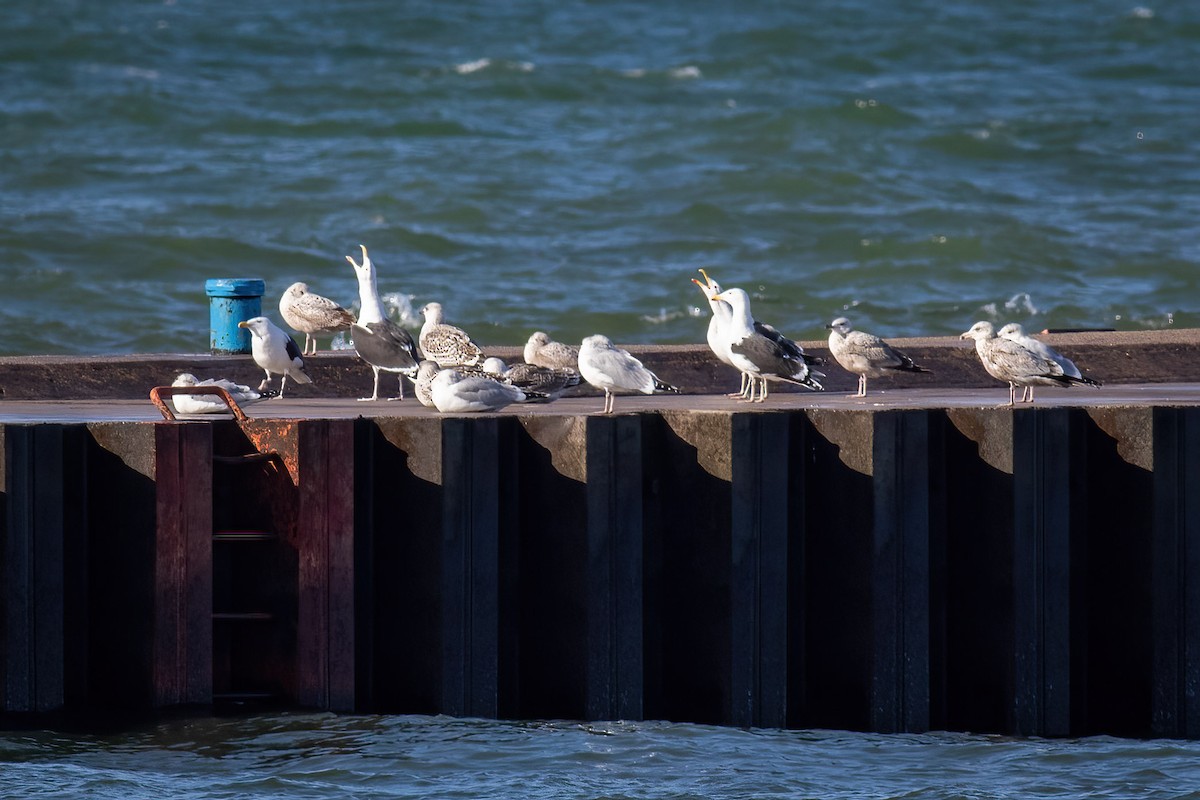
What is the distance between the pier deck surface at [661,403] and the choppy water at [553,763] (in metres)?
2.25

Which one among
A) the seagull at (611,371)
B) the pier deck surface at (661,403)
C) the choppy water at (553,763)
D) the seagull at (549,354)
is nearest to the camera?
the choppy water at (553,763)

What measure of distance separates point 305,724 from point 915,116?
29.2 metres

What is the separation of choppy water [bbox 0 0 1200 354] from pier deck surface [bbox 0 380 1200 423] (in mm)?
9109

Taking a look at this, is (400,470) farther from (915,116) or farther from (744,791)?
(915,116)

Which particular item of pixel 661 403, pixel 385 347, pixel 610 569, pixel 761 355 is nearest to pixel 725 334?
pixel 761 355

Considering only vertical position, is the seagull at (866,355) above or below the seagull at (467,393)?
above

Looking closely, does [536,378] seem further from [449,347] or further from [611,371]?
[449,347]

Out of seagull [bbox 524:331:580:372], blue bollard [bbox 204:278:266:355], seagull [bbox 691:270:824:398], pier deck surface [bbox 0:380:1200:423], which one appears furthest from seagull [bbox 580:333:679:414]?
blue bollard [bbox 204:278:266:355]

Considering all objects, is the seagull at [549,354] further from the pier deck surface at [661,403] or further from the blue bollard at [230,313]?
the blue bollard at [230,313]

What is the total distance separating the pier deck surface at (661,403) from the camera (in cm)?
1213

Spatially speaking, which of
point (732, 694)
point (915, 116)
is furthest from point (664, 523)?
point (915, 116)

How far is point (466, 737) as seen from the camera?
10.2m

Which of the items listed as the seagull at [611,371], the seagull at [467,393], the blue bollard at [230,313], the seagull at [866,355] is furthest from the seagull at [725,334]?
the blue bollard at [230,313]

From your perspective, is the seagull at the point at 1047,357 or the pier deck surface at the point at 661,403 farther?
the seagull at the point at 1047,357
